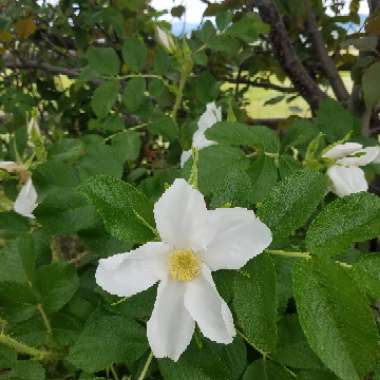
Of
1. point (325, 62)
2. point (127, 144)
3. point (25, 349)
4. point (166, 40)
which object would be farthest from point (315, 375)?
point (325, 62)

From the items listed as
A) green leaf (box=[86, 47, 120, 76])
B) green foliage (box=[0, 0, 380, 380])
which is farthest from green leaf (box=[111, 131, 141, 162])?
green leaf (box=[86, 47, 120, 76])

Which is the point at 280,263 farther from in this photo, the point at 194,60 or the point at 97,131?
the point at 97,131

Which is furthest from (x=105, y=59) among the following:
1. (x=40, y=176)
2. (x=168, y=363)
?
(x=168, y=363)

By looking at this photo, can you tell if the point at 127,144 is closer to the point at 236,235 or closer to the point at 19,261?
the point at 19,261

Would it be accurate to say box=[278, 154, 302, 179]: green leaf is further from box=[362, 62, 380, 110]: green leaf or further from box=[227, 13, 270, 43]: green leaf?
box=[227, 13, 270, 43]: green leaf

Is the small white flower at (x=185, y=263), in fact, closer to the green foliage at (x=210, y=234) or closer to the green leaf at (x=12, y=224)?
the green foliage at (x=210, y=234)

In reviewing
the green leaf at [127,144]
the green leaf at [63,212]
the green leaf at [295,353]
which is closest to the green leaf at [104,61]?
the green leaf at [127,144]
